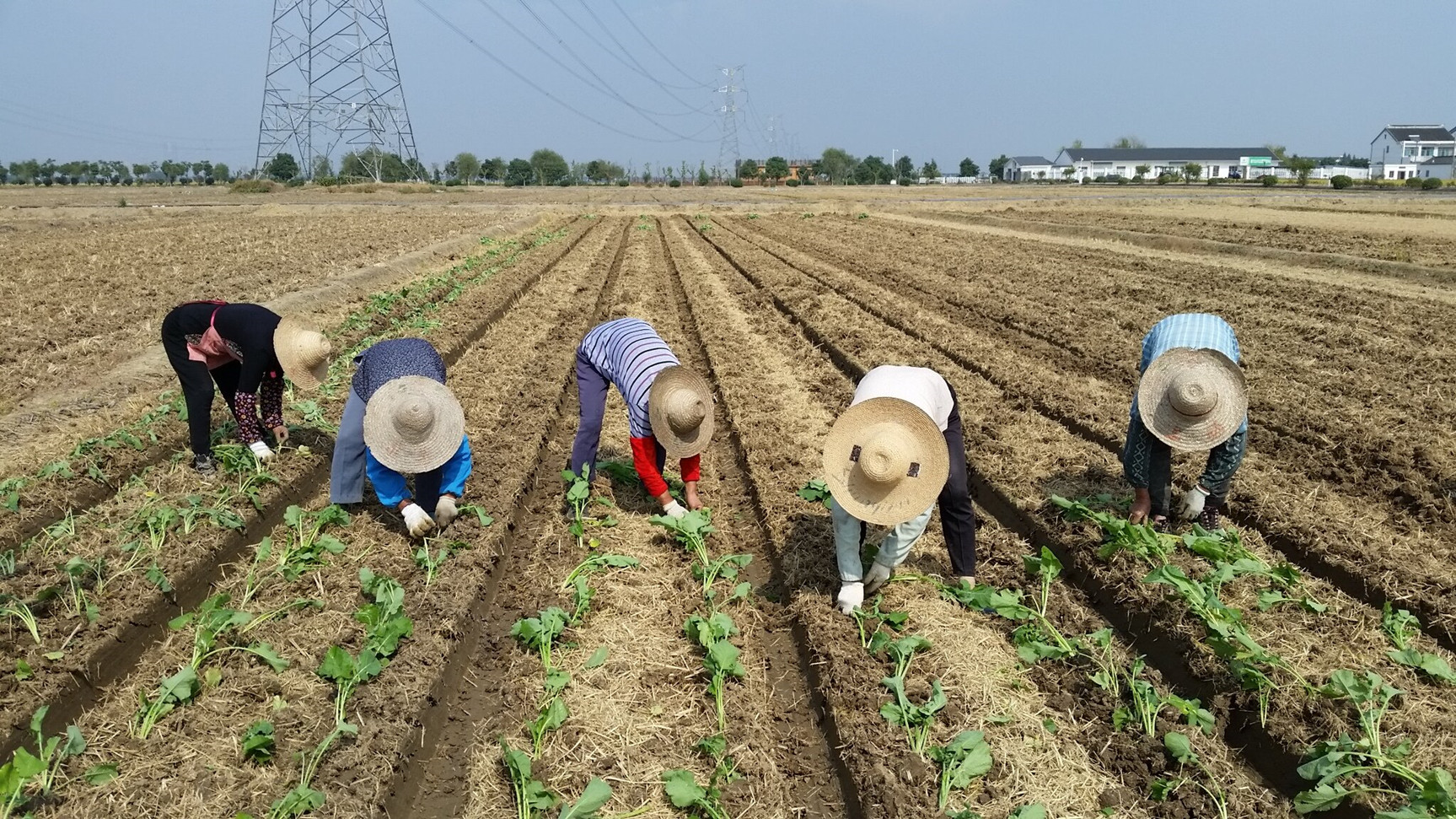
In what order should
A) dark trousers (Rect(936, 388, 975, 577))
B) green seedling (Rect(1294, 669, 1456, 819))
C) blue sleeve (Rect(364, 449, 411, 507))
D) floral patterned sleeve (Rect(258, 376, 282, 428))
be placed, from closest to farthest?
green seedling (Rect(1294, 669, 1456, 819)), dark trousers (Rect(936, 388, 975, 577)), blue sleeve (Rect(364, 449, 411, 507)), floral patterned sleeve (Rect(258, 376, 282, 428))

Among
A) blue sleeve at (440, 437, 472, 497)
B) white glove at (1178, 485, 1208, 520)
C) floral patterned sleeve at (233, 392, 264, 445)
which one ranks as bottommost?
white glove at (1178, 485, 1208, 520)

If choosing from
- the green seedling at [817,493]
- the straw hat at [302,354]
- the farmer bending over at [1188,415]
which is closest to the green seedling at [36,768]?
the straw hat at [302,354]

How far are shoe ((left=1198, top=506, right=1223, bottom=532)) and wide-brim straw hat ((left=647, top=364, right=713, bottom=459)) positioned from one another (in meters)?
2.99

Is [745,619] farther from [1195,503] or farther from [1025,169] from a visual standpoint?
[1025,169]

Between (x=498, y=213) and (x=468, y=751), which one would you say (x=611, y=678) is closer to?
(x=468, y=751)

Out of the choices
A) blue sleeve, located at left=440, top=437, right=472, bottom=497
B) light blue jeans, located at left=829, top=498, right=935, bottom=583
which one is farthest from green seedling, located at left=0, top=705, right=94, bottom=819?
light blue jeans, located at left=829, top=498, right=935, bottom=583

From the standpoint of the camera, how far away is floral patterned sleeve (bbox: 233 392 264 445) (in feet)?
19.9

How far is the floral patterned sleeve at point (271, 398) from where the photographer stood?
20.7 ft

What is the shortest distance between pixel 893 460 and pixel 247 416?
4847 mm

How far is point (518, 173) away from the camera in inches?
4097

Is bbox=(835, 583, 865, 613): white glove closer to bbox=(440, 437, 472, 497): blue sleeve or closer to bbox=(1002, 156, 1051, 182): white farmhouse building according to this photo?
bbox=(440, 437, 472, 497): blue sleeve

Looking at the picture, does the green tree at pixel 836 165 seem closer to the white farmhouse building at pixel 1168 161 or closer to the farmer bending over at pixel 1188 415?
the white farmhouse building at pixel 1168 161

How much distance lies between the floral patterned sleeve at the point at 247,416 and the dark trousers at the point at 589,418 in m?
2.44

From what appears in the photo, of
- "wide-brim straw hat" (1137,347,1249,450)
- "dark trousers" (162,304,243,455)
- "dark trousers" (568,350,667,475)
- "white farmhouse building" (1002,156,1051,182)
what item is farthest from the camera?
"white farmhouse building" (1002,156,1051,182)
